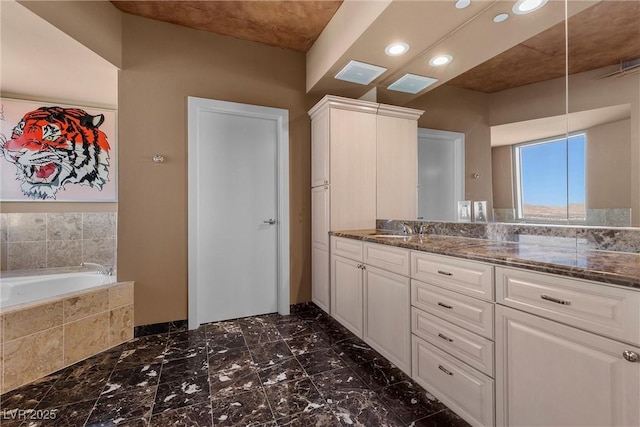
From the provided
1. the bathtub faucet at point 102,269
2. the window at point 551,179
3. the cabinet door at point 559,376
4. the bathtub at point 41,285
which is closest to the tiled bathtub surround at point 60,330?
the bathtub at point 41,285

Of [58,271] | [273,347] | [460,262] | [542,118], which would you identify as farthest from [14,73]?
[542,118]

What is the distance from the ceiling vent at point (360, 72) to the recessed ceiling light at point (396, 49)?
0.24m

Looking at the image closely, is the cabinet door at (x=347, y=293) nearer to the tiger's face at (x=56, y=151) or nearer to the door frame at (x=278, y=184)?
the door frame at (x=278, y=184)

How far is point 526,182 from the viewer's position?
164 cm

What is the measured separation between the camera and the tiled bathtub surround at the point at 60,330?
1.67m

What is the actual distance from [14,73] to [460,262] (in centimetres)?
391

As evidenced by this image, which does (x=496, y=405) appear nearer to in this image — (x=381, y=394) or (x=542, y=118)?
(x=381, y=394)

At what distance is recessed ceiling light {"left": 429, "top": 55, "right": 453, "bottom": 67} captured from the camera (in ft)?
6.99

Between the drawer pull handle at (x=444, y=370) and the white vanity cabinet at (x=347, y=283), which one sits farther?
the white vanity cabinet at (x=347, y=283)

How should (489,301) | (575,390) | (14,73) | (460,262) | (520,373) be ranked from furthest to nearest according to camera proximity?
1. (14,73)
2. (460,262)
3. (489,301)
4. (520,373)
5. (575,390)

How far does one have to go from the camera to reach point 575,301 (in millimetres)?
895

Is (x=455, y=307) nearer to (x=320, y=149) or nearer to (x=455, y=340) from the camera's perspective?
(x=455, y=340)

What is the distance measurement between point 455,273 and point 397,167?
150 cm

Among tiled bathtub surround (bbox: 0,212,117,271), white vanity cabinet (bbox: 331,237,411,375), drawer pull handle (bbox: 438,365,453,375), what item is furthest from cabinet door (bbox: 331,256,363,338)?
tiled bathtub surround (bbox: 0,212,117,271)
